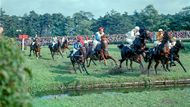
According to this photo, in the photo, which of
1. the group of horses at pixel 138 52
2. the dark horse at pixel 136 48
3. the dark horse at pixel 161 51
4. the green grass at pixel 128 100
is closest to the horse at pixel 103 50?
the group of horses at pixel 138 52


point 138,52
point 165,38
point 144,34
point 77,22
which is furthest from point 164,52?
point 77,22

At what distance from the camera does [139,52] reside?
80.6 feet

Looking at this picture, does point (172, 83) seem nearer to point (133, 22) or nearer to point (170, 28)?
point (170, 28)

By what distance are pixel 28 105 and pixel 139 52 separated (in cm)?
2094

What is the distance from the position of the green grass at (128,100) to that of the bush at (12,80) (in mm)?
10621

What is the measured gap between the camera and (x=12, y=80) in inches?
147

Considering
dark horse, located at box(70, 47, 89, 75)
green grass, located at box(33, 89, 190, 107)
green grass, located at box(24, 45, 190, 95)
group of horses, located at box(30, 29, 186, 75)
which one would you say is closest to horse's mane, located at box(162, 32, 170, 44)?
group of horses, located at box(30, 29, 186, 75)

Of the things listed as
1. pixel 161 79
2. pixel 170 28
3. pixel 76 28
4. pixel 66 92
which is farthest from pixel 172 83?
pixel 76 28

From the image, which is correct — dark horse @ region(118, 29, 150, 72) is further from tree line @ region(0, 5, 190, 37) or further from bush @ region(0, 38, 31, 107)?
tree line @ region(0, 5, 190, 37)

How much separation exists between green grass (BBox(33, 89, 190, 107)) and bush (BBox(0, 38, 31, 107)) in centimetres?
1062

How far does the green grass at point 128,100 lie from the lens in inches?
584

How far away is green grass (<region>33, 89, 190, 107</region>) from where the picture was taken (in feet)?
48.6

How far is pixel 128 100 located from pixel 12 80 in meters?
12.2

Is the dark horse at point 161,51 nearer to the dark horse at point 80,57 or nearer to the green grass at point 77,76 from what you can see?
the green grass at point 77,76
